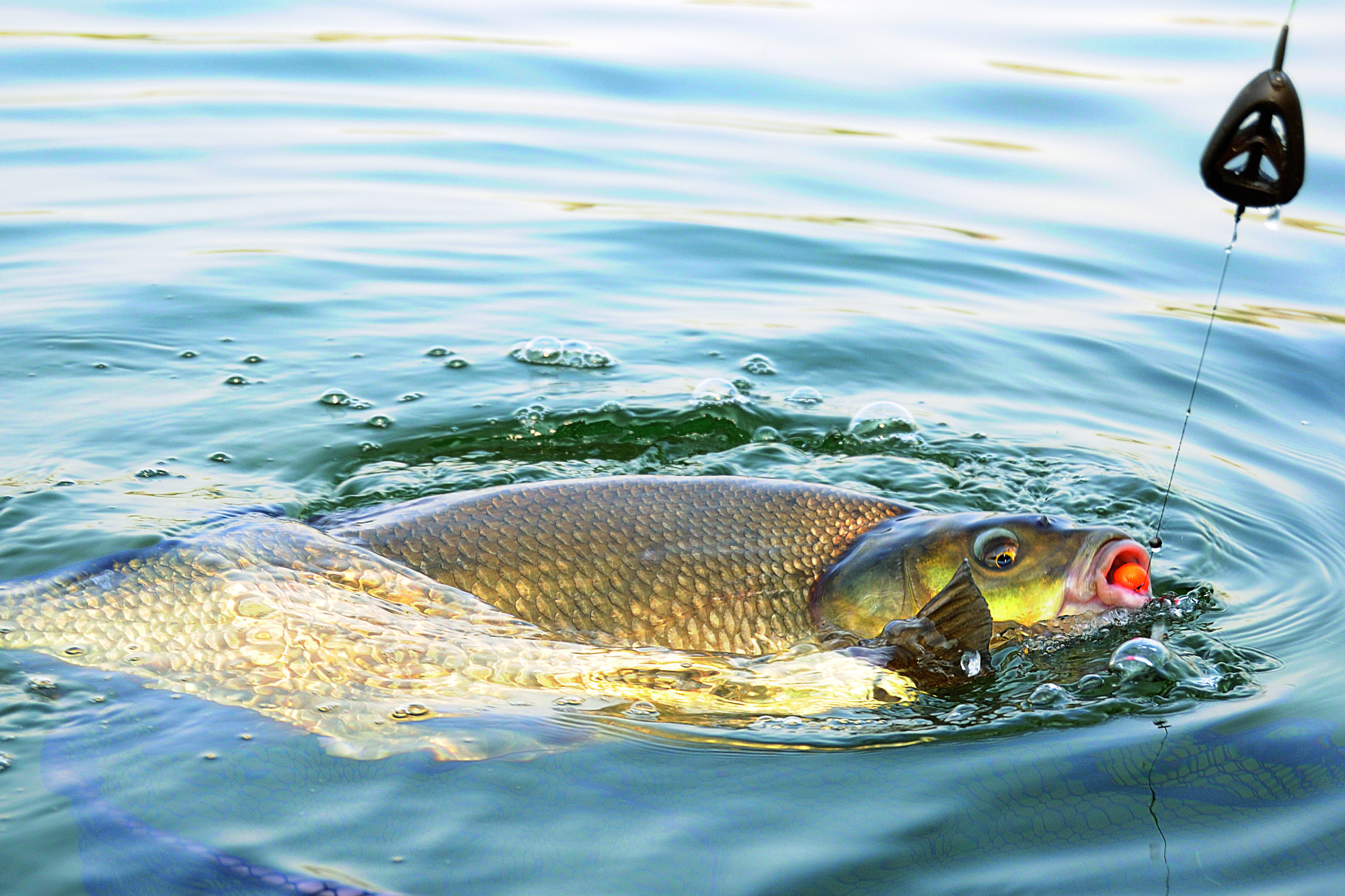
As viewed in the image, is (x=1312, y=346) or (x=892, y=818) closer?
(x=892, y=818)

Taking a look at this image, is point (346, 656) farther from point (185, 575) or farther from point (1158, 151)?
point (1158, 151)

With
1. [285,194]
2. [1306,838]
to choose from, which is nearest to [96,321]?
[285,194]

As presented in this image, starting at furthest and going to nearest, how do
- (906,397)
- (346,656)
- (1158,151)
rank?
(1158,151) → (906,397) → (346,656)

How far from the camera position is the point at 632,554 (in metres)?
3.54

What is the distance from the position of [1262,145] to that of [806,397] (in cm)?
276

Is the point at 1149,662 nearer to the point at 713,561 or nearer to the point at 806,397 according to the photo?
the point at 713,561

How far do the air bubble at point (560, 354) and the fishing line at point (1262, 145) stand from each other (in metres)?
3.23

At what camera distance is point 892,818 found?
295 centimetres

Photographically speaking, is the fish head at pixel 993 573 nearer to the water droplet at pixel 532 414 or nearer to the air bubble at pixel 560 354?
the water droplet at pixel 532 414

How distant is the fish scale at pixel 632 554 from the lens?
3477 millimetres

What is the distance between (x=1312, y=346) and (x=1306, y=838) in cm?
434

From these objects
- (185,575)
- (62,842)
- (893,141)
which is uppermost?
(893,141)

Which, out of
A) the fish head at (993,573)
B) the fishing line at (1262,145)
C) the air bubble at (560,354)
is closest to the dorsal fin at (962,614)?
the fish head at (993,573)

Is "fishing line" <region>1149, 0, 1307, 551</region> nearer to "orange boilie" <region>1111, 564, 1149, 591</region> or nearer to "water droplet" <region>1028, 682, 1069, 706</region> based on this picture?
"orange boilie" <region>1111, 564, 1149, 591</region>
